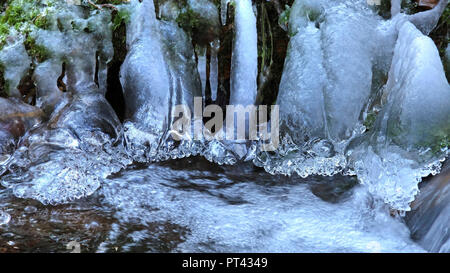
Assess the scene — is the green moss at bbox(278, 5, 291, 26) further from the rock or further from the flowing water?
the rock


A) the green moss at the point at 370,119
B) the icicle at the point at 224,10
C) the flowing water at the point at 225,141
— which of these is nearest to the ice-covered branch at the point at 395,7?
the flowing water at the point at 225,141

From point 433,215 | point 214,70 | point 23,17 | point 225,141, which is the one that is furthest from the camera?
point 23,17

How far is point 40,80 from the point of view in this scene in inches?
140

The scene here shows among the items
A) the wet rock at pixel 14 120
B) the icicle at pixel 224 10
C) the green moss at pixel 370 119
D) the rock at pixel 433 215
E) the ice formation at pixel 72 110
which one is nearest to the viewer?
the rock at pixel 433 215

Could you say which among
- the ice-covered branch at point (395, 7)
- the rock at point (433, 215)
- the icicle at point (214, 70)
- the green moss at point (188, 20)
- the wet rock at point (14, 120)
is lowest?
the rock at point (433, 215)

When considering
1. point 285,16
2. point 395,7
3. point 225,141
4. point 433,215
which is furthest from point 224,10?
point 433,215

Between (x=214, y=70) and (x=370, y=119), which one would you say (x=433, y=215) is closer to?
(x=370, y=119)

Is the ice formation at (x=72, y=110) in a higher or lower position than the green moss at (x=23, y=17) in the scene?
lower

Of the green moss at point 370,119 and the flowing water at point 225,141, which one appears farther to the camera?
the green moss at point 370,119

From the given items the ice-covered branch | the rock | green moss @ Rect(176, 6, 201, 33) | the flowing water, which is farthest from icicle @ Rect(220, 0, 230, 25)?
the rock

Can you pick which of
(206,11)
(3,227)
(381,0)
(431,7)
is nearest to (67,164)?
(3,227)

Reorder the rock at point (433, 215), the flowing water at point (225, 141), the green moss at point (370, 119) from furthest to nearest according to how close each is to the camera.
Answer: the green moss at point (370, 119) < the flowing water at point (225, 141) < the rock at point (433, 215)

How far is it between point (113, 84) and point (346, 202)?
6.67 ft

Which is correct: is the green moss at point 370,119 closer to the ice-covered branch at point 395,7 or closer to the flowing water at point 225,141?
the flowing water at point 225,141
